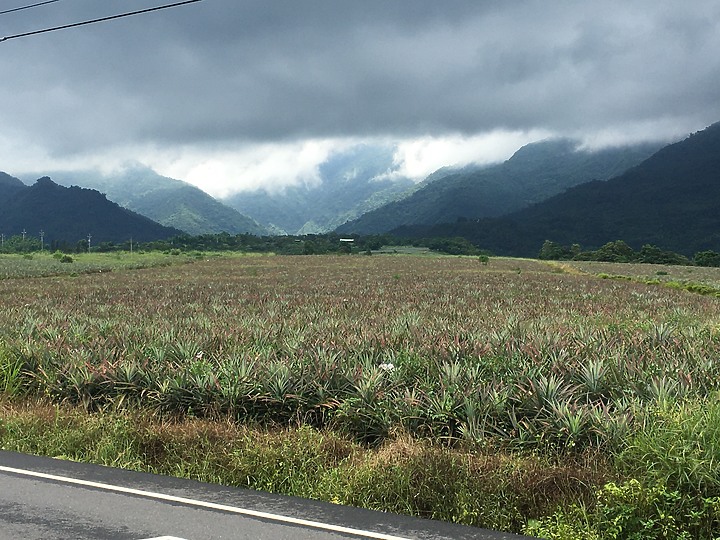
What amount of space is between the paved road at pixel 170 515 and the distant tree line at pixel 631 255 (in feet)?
437

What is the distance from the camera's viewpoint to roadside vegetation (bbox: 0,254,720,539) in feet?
20.0

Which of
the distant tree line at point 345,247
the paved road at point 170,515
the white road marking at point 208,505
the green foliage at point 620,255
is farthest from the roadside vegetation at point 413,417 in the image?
the green foliage at point 620,255

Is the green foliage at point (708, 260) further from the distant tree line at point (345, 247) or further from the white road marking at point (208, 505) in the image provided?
the white road marking at point (208, 505)

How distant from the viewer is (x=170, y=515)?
5871mm

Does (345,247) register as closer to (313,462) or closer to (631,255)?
(631,255)

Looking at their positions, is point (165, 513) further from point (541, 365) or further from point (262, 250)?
point (262, 250)

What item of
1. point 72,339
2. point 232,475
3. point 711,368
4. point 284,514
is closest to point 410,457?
point 284,514

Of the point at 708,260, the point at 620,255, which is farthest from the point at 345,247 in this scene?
the point at 708,260

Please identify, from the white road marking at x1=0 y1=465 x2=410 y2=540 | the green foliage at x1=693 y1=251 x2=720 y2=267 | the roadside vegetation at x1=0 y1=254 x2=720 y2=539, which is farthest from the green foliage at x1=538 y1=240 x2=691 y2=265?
the white road marking at x1=0 y1=465 x2=410 y2=540

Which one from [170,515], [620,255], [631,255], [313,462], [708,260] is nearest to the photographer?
[170,515]

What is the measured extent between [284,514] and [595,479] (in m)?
3.37

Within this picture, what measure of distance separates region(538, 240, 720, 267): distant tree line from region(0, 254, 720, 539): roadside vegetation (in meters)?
125

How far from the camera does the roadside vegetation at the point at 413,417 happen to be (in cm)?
610

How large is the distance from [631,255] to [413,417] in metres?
152
